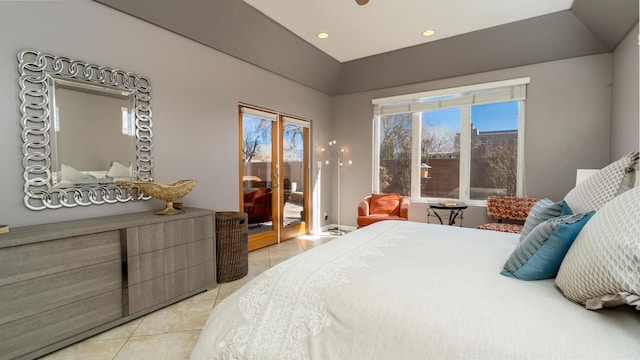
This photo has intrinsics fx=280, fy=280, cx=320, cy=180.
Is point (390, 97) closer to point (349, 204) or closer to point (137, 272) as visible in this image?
point (349, 204)

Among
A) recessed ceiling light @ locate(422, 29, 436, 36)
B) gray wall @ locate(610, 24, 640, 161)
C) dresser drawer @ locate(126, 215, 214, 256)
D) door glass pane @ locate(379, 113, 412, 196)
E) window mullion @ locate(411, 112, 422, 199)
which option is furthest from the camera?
door glass pane @ locate(379, 113, 412, 196)

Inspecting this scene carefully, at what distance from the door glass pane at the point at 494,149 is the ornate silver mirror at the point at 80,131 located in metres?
4.48

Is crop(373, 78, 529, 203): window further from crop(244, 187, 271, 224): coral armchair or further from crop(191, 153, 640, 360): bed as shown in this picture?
crop(191, 153, 640, 360): bed

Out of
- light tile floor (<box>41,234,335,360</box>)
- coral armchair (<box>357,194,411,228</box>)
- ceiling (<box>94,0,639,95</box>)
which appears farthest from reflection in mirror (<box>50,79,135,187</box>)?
coral armchair (<box>357,194,411,228</box>)

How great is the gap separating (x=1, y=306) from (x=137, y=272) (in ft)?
2.34

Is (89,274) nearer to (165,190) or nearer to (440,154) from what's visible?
(165,190)

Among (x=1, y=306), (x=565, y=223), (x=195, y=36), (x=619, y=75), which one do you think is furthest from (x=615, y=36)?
(x=1, y=306)

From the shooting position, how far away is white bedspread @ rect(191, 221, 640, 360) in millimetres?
859

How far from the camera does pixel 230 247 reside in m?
3.01

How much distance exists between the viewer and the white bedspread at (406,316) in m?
0.86

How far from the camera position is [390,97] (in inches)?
195

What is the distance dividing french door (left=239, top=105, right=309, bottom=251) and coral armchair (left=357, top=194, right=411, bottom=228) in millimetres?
1188

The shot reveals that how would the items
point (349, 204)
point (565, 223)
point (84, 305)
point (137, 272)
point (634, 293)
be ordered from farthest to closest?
point (349, 204)
point (137, 272)
point (84, 305)
point (565, 223)
point (634, 293)

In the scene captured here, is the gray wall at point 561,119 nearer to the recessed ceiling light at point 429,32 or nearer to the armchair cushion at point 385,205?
the recessed ceiling light at point 429,32
